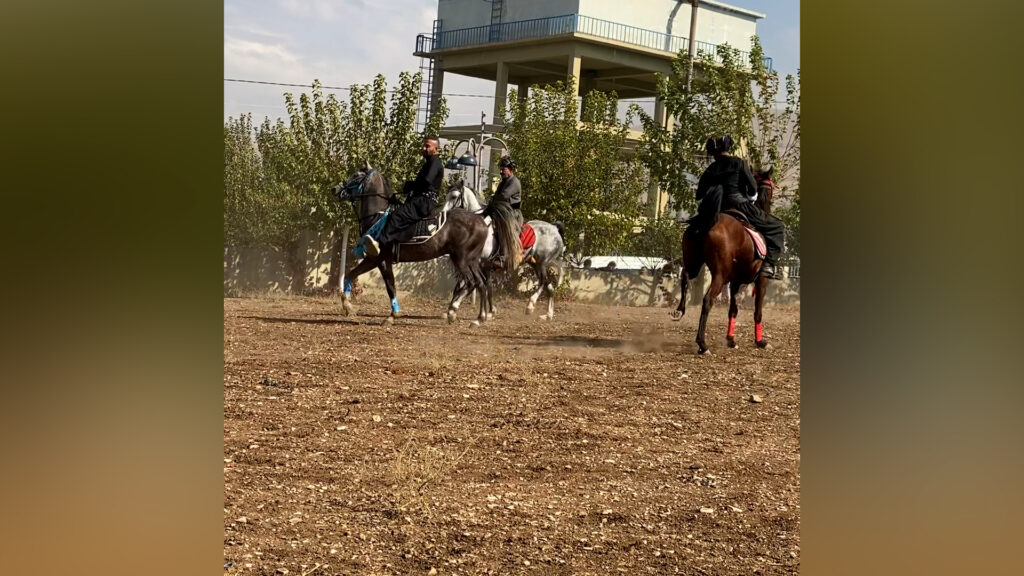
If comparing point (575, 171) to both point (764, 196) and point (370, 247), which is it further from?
point (764, 196)

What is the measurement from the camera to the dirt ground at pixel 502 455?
10.8 feet

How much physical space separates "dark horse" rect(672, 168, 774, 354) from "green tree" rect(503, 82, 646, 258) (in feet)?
14.7

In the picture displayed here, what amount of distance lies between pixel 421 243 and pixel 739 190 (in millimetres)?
3111

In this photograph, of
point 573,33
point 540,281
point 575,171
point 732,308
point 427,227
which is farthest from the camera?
point 573,33

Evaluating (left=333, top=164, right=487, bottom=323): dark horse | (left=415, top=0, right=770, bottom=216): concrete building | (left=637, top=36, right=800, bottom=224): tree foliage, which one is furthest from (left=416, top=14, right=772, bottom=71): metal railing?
(left=333, top=164, right=487, bottom=323): dark horse

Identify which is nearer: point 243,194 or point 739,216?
point 739,216

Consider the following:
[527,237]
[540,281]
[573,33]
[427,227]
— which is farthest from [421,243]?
[573,33]

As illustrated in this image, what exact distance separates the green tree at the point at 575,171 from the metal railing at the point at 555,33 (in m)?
4.18

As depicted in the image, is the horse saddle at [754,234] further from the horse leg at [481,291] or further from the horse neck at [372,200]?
the horse neck at [372,200]

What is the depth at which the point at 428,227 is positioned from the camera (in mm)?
9852

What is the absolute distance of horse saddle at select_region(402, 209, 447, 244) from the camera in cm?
982
